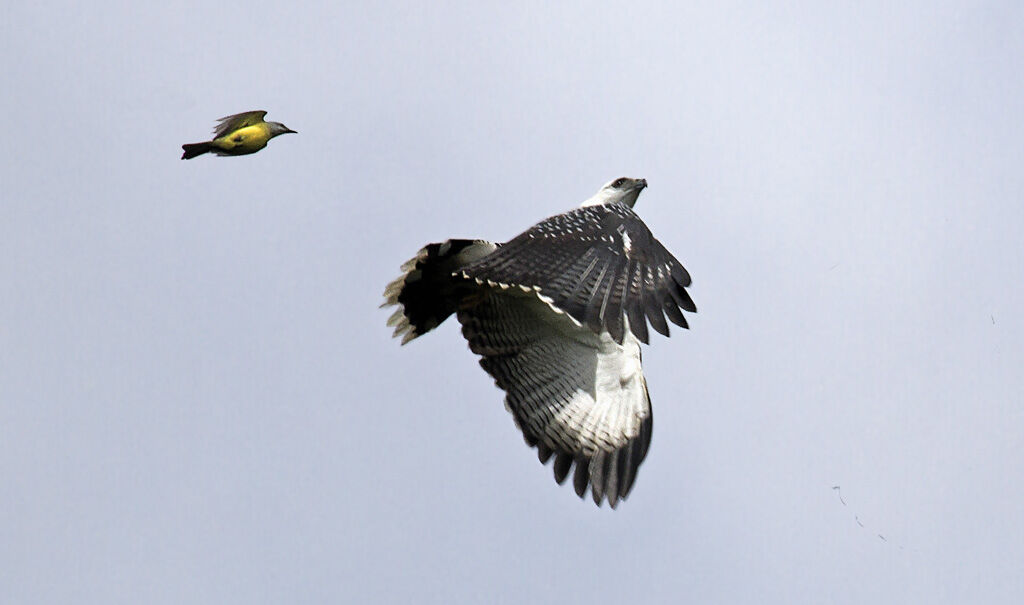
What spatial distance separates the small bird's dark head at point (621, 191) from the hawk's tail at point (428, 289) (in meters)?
1.60

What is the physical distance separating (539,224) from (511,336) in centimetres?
152

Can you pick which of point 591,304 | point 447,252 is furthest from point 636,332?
point 447,252

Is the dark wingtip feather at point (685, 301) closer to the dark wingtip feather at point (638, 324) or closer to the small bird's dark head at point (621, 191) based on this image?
the dark wingtip feather at point (638, 324)

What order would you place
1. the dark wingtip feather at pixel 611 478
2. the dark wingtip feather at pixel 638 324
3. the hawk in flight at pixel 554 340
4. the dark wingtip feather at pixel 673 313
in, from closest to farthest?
the dark wingtip feather at pixel 638 324, the dark wingtip feather at pixel 673 313, the hawk in flight at pixel 554 340, the dark wingtip feather at pixel 611 478

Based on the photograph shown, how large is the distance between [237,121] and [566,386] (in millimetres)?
4175

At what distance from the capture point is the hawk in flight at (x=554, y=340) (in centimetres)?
1492

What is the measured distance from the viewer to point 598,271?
1418cm

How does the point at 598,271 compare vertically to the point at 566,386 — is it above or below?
above

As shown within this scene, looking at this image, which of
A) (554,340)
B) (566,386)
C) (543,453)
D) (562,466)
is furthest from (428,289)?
(562,466)

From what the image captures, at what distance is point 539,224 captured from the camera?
49.6 feet

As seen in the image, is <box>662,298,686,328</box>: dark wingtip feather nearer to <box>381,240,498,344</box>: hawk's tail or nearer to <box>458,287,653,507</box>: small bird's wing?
<box>458,287,653,507</box>: small bird's wing

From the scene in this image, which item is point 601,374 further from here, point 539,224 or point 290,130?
point 290,130

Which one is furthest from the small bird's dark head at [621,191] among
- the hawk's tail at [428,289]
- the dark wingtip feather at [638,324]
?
the dark wingtip feather at [638,324]

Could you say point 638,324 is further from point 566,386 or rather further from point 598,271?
point 566,386
